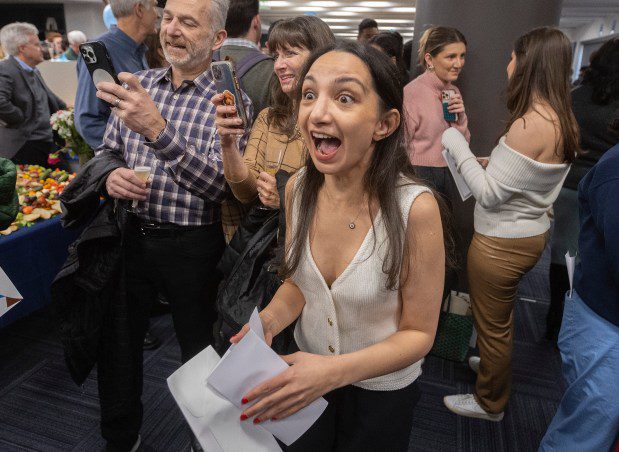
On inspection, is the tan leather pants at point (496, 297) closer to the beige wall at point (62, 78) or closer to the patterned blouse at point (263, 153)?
the patterned blouse at point (263, 153)

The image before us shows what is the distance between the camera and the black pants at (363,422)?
1055 mm

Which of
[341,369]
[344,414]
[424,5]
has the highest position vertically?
[424,5]

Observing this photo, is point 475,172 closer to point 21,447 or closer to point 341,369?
point 341,369

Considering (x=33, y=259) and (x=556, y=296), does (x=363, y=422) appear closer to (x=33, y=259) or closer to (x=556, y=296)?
(x=33, y=259)

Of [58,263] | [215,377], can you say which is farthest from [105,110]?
[215,377]

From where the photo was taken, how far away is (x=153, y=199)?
59.1 inches

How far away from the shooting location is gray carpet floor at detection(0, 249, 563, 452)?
196 centimetres

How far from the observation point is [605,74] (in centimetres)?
215

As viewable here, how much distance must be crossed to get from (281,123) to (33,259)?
1.63 meters

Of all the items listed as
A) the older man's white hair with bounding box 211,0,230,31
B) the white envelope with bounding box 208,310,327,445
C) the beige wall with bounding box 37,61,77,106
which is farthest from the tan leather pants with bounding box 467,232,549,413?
the beige wall with bounding box 37,61,77,106

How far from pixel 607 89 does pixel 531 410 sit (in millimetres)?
1658

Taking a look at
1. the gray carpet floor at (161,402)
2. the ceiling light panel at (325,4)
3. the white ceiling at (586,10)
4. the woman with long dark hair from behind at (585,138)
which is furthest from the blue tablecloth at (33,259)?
the ceiling light panel at (325,4)

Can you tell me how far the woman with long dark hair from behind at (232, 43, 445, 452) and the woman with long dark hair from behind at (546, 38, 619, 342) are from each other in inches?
56.6

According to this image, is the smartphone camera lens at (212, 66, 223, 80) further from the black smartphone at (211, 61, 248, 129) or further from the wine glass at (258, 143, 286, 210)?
the wine glass at (258, 143, 286, 210)
